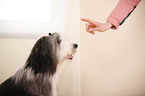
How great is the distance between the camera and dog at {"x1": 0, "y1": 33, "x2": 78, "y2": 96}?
2.69 ft

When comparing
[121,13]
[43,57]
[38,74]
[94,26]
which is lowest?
[38,74]

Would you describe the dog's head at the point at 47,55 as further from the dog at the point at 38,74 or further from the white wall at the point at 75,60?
the white wall at the point at 75,60

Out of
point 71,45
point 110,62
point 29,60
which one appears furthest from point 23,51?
point 110,62

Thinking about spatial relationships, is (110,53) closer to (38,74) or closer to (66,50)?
(66,50)

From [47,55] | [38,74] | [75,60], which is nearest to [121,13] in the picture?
[75,60]

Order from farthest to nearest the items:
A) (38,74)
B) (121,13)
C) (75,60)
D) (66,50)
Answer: (75,60)
(121,13)
(66,50)
(38,74)

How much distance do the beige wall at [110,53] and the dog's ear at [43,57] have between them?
1.71ft

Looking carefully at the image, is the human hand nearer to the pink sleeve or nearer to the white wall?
the pink sleeve

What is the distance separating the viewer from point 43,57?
875mm

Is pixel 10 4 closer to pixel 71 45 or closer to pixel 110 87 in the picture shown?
pixel 71 45

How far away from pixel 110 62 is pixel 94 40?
0.90ft

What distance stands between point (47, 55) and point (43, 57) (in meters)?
0.03

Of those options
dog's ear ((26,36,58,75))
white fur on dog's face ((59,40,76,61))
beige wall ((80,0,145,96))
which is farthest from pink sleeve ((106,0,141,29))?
dog's ear ((26,36,58,75))

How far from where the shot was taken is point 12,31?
1251mm
